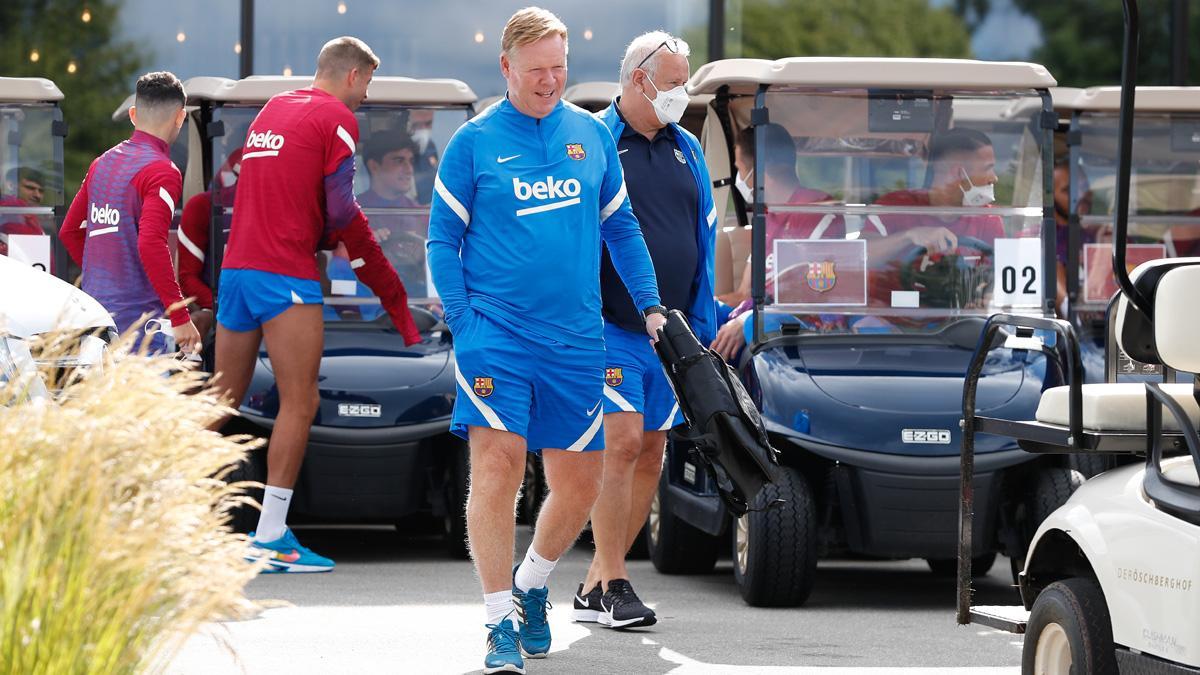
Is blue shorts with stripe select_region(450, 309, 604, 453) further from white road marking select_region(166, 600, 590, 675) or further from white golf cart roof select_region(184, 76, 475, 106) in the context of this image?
white golf cart roof select_region(184, 76, 475, 106)

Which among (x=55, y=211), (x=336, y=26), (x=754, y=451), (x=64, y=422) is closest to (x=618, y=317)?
(x=754, y=451)

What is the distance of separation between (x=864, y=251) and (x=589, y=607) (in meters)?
1.81

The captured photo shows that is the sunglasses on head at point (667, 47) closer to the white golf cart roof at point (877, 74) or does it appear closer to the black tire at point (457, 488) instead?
the white golf cart roof at point (877, 74)

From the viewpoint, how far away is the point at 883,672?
536 cm

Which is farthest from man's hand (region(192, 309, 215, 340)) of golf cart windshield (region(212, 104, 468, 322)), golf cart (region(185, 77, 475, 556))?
golf cart windshield (region(212, 104, 468, 322))

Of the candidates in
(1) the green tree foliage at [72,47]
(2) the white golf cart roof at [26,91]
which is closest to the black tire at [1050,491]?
(2) the white golf cart roof at [26,91]

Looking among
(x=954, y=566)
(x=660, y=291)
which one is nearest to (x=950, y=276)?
(x=954, y=566)

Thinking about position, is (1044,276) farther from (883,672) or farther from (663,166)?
(883,672)

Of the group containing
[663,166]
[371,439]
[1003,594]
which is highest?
[663,166]

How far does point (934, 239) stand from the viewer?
732cm

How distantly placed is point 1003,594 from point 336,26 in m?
6.90

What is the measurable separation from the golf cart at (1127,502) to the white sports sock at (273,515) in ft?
10.9

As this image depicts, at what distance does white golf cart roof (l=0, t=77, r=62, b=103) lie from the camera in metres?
8.80

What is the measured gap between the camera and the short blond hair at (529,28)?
204 inches
